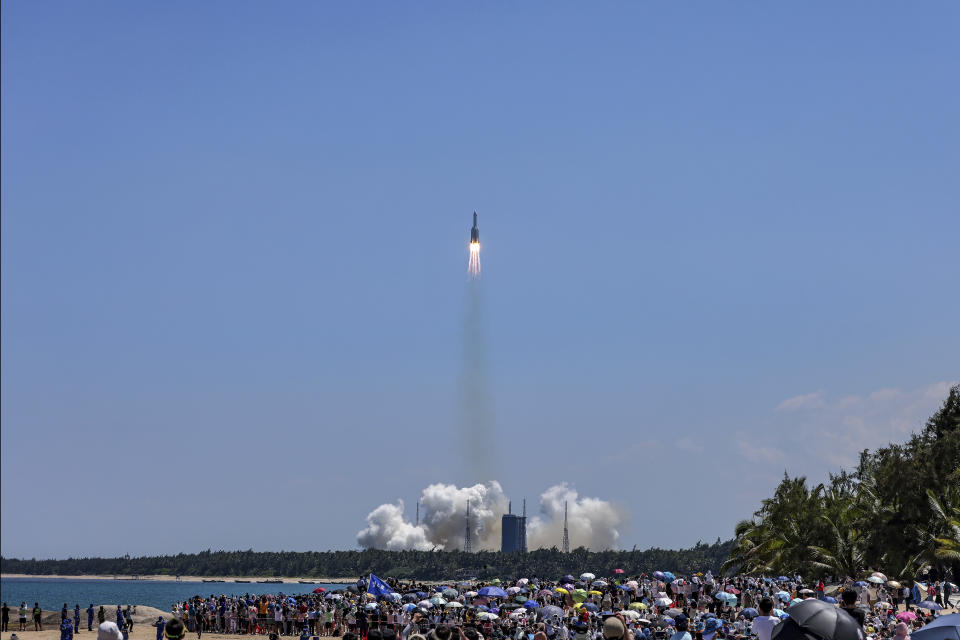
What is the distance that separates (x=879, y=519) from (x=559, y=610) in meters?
31.0

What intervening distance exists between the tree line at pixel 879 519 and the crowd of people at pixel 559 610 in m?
3.02

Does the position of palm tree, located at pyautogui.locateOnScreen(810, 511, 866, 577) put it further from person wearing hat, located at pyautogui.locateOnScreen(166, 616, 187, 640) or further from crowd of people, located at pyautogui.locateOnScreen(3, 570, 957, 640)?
person wearing hat, located at pyautogui.locateOnScreen(166, 616, 187, 640)

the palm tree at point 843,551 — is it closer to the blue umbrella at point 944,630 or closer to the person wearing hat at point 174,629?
the blue umbrella at point 944,630

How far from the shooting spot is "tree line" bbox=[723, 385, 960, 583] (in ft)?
192

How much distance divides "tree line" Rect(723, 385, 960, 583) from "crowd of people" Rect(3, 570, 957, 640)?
302 cm

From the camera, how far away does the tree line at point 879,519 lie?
58.7 meters

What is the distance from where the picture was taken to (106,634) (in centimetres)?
1426

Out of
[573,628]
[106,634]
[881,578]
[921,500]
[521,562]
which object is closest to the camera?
[106,634]

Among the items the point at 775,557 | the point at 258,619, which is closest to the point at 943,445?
the point at 775,557

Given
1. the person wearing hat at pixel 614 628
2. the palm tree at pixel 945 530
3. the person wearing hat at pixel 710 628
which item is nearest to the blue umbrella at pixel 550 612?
the person wearing hat at pixel 710 628

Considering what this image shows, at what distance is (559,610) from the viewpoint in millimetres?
39719

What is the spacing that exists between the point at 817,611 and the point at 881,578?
40551 millimetres

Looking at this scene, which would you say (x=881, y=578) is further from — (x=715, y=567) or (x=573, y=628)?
(x=715, y=567)

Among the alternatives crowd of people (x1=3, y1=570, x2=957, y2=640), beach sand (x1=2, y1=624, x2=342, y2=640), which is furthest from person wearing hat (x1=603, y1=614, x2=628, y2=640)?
beach sand (x1=2, y1=624, x2=342, y2=640)
